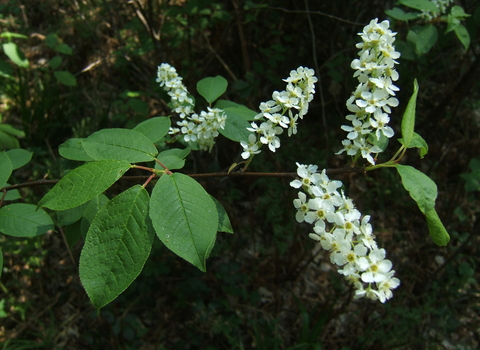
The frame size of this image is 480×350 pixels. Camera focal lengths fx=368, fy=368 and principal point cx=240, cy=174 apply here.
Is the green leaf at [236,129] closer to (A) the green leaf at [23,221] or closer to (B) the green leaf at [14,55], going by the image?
(A) the green leaf at [23,221]

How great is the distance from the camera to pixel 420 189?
930 millimetres

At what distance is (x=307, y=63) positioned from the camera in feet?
11.3

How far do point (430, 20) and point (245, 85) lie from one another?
1279 millimetres

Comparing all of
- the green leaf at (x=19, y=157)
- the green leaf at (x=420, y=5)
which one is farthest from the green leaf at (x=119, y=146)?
the green leaf at (x=420, y=5)

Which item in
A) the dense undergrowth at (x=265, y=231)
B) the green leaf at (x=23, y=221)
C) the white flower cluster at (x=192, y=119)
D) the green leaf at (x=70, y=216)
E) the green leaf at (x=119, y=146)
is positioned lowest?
the dense undergrowth at (x=265, y=231)

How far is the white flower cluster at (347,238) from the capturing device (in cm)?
88

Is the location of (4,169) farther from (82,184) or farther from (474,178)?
(474,178)

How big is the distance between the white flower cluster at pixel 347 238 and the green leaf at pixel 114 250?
435 mm

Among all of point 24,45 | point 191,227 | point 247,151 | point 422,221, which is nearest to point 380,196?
point 422,221

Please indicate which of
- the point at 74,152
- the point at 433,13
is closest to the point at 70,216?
the point at 74,152

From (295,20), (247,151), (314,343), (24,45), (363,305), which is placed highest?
(247,151)

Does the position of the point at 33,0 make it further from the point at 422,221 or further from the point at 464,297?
the point at 464,297

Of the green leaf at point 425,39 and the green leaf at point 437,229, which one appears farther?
the green leaf at point 425,39

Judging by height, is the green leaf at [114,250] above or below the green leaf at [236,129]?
above
